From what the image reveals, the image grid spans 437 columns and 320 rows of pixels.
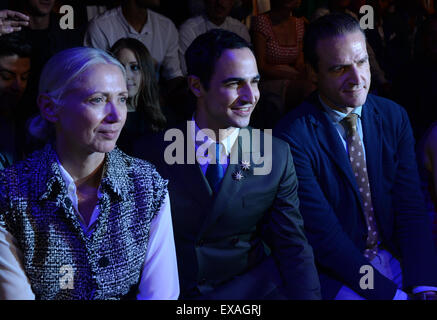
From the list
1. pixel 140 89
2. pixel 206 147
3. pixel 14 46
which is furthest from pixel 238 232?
pixel 14 46

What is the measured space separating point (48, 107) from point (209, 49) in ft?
2.50

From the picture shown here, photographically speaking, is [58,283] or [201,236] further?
[201,236]

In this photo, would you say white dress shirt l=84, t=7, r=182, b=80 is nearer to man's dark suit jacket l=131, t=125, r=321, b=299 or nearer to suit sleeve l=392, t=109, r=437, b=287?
man's dark suit jacket l=131, t=125, r=321, b=299

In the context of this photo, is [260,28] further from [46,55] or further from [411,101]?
[46,55]

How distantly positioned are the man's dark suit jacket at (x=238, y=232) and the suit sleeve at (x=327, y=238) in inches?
5.8

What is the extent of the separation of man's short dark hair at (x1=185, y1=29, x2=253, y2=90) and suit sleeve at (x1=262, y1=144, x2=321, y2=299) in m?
0.46

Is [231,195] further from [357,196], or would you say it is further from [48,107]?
[48,107]

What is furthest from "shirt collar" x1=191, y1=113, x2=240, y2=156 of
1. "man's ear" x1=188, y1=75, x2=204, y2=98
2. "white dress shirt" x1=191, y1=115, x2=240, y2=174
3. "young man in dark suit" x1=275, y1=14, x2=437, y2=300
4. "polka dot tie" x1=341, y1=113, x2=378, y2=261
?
"polka dot tie" x1=341, y1=113, x2=378, y2=261

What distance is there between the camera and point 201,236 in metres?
2.09

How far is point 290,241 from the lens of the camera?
2.14 m

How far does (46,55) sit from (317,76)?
5.36 ft

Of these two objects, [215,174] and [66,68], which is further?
[215,174]

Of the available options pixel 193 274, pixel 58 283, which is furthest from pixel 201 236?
pixel 58 283

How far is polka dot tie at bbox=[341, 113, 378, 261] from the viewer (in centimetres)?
247
